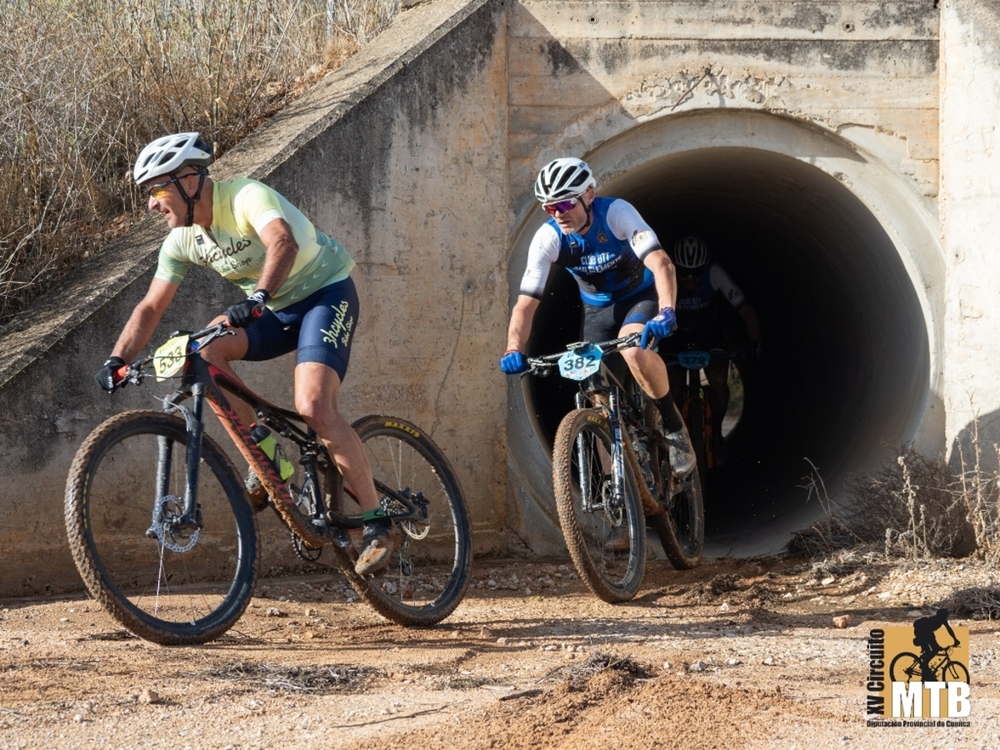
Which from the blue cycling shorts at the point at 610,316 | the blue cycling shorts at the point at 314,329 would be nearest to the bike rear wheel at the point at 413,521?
the blue cycling shorts at the point at 314,329

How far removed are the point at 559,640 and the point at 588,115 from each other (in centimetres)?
387

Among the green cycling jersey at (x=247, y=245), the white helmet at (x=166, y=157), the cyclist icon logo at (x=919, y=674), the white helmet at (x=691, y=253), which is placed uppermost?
the white helmet at (x=691, y=253)

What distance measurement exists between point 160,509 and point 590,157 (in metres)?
4.37

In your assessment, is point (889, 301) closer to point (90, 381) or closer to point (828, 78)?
point (828, 78)

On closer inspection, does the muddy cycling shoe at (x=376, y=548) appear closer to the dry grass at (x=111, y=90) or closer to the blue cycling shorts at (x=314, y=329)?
the blue cycling shorts at (x=314, y=329)

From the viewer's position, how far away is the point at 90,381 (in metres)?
6.19

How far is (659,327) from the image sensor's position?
19.5ft

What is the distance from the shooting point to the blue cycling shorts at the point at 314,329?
5138mm

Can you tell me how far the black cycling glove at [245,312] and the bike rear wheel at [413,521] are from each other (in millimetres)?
1000

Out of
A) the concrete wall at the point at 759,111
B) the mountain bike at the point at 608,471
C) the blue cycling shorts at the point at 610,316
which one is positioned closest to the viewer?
the mountain bike at the point at 608,471

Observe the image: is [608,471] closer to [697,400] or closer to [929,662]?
[929,662]

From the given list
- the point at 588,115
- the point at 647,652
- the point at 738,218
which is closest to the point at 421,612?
the point at 647,652

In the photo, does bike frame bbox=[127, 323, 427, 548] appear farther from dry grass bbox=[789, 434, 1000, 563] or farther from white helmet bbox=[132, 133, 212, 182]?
dry grass bbox=[789, 434, 1000, 563]

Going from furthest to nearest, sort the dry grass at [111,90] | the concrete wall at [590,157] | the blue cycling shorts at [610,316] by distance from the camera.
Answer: the dry grass at [111,90], the concrete wall at [590,157], the blue cycling shorts at [610,316]
